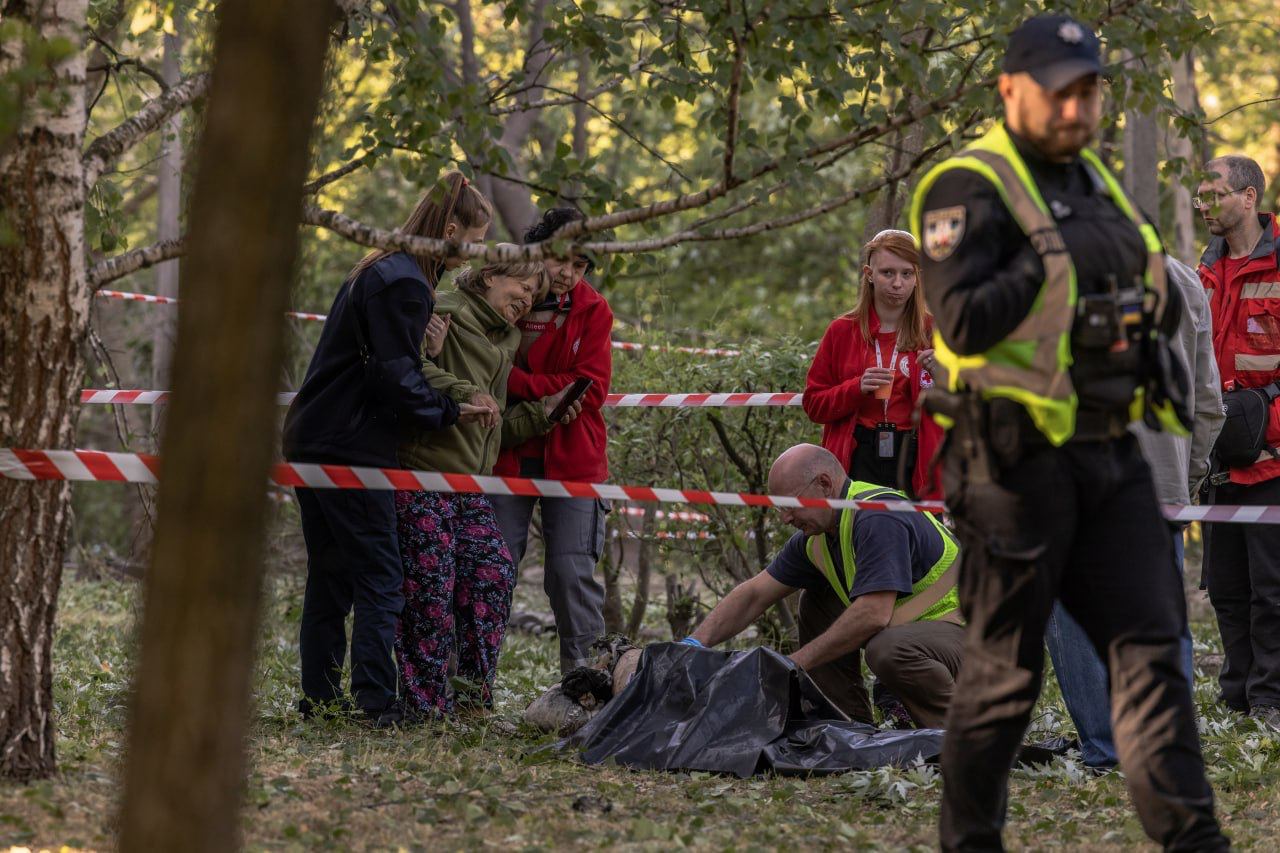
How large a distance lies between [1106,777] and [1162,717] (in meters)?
1.68

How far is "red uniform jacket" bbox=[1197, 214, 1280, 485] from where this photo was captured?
623cm

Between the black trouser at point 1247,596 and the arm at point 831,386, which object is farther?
the black trouser at point 1247,596

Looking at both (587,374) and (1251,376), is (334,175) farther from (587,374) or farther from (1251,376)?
(1251,376)

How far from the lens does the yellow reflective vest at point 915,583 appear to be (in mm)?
5594

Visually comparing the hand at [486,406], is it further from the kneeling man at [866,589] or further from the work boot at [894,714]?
the work boot at [894,714]

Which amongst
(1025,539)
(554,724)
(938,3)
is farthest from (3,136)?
(938,3)

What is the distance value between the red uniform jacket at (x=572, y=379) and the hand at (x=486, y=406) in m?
0.43

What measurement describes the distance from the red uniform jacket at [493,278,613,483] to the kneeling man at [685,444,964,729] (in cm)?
93

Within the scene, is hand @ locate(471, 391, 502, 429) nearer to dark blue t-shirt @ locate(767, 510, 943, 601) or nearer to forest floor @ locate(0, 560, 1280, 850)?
forest floor @ locate(0, 560, 1280, 850)

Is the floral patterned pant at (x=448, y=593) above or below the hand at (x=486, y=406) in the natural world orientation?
below

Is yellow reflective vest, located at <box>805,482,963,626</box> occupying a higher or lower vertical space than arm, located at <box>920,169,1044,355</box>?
lower

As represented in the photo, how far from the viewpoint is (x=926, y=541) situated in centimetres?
565

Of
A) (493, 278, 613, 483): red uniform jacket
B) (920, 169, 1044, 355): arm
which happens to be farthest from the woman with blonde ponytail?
(920, 169, 1044, 355): arm

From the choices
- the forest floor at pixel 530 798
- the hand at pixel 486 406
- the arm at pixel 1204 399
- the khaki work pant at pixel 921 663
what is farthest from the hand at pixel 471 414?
the arm at pixel 1204 399
